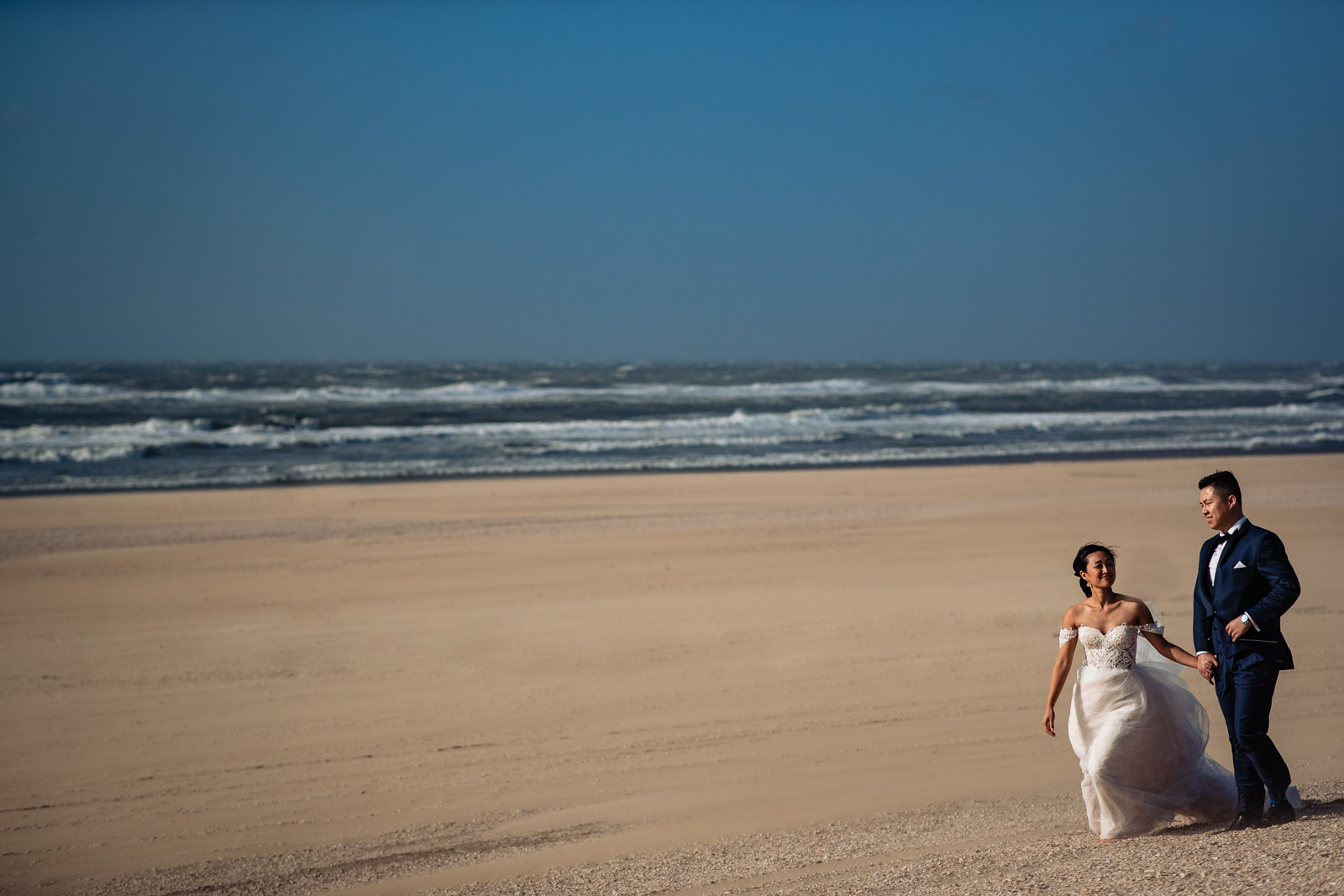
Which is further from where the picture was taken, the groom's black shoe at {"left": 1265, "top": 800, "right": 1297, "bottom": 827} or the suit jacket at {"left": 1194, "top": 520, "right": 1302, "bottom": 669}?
the groom's black shoe at {"left": 1265, "top": 800, "right": 1297, "bottom": 827}

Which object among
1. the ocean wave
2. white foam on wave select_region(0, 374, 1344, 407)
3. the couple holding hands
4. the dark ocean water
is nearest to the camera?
the couple holding hands

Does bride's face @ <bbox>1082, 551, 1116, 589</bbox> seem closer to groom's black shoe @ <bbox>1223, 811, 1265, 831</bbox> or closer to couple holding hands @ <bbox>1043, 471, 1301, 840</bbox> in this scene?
couple holding hands @ <bbox>1043, 471, 1301, 840</bbox>

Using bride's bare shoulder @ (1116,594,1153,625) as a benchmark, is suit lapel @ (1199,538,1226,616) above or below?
above

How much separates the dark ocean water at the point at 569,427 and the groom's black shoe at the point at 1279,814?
14.7 meters

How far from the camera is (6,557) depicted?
9922mm

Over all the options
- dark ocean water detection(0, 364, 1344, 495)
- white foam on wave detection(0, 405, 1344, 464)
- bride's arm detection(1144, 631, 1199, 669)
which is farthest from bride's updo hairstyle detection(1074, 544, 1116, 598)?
white foam on wave detection(0, 405, 1344, 464)

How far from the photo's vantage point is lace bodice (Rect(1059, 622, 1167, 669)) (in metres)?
3.42

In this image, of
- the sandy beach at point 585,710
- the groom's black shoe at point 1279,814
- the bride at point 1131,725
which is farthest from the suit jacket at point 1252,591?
the sandy beach at point 585,710

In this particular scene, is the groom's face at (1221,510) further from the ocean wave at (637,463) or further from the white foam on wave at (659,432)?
the white foam on wave at (659,432)

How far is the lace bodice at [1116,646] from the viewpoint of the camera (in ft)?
11.2

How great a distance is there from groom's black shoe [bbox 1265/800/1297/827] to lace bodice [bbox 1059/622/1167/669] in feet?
2.73

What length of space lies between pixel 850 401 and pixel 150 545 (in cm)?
3203

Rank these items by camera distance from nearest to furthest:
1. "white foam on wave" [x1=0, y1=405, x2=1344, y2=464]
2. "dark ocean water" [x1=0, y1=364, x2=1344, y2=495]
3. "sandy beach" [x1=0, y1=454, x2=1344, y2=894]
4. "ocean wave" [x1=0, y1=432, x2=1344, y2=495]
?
"sandy beach" [x1=0, y1=454, x2=1344, y2=894] → "ocean wave" [x1=0, y1=432, x2=1344, y2=495] → "dark ocean water" [x1=0, y1=364, x2=1344, y2=495] → "white foam on wave" [x1=0, y1=405, x2=1344, y2=464]

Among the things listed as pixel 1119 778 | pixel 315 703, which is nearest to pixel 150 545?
pixel 315 703
